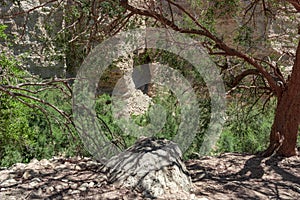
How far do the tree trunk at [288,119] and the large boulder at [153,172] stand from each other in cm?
131

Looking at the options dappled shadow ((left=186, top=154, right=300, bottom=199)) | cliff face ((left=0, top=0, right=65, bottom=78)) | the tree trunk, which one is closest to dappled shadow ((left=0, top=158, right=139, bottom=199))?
dappled shadow ((left=186, top=154, right=300, bottom=199))

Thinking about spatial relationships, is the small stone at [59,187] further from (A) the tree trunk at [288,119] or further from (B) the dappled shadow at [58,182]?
(A) the tree trunk at [288,119]

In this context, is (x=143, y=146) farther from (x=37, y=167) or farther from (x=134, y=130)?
(x=134, y=130)

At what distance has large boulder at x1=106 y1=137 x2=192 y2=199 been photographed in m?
1.97

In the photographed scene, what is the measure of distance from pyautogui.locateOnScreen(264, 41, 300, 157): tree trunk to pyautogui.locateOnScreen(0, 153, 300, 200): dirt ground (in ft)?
0.58

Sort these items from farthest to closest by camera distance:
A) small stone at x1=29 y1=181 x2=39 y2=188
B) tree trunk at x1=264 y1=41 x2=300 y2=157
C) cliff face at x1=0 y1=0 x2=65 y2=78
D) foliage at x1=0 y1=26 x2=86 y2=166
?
tree trunk at x1=264 y1=41 x2=300 y2=157 → foliage at x1=0 y1=26 x2=86 y2=166 → cliff face at x1=0 y1=0 x2=65 y2=78 → small stone at x1=29 y1=181 x2=39 y2=188

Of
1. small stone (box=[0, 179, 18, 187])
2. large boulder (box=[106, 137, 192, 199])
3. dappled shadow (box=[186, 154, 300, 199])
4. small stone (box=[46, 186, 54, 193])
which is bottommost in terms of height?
dappled shadow (box=[186, 154, 300, 199])

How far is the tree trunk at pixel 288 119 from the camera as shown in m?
3.06

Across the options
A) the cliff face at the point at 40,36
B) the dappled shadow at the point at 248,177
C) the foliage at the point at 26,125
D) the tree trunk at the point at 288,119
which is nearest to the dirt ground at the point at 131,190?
the dappled shadow at the point at 248,177

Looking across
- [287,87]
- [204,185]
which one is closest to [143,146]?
[204,185]

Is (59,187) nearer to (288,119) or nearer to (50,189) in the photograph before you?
(50,189)

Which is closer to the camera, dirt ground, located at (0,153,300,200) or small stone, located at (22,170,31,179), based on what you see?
dirt ground, located at (0,153,300,200)

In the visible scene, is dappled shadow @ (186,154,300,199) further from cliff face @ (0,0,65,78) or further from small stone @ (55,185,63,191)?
cliff face @ (0,0,65,78)

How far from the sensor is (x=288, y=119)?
10.2 feet
